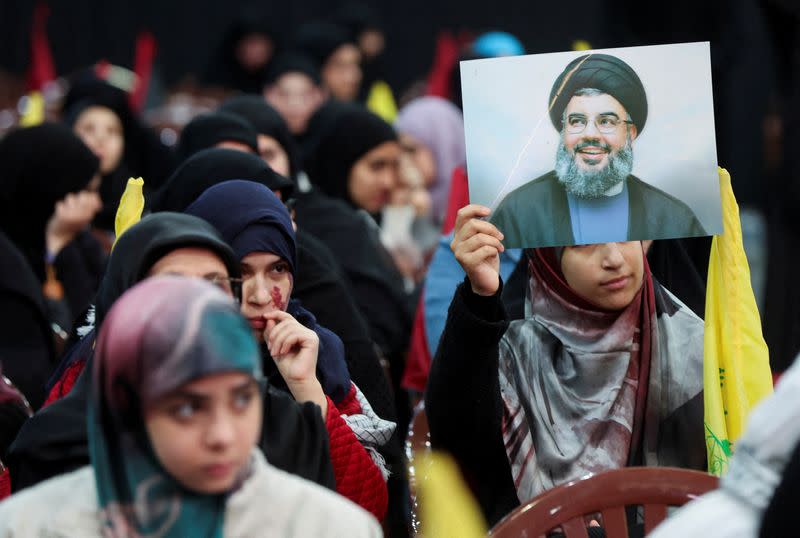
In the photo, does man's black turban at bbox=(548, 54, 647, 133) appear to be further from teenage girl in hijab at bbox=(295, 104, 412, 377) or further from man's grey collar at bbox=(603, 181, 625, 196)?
teenage girl in hijab at bbox=(295, 104, 412, 377)

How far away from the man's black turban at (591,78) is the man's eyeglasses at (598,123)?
0.07 feet

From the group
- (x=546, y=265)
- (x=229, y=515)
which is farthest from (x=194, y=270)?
(x=546, y=265)

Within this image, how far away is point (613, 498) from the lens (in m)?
2.16

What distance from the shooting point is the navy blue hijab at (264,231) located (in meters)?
2.68

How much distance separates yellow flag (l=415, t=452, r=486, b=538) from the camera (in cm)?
170

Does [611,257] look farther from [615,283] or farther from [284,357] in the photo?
[284,357]

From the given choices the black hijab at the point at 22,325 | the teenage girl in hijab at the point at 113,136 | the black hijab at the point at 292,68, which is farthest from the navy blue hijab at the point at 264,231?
the black hijab at the point at 292,68

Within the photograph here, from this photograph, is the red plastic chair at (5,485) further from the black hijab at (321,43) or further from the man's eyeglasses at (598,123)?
the black hijab at (321,43)

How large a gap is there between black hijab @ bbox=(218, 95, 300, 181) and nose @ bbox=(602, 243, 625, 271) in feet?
8.10

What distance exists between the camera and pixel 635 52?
248 cm

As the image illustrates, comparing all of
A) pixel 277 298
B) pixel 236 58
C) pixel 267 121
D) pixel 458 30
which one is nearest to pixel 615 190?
pixel 277 298

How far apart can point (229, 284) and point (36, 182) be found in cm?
274

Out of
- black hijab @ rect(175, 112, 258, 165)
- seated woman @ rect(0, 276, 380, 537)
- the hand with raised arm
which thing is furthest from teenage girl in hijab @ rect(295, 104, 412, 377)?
seated woman @ rect(0, 276, 380, 537)

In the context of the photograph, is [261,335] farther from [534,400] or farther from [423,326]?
[423,326]
